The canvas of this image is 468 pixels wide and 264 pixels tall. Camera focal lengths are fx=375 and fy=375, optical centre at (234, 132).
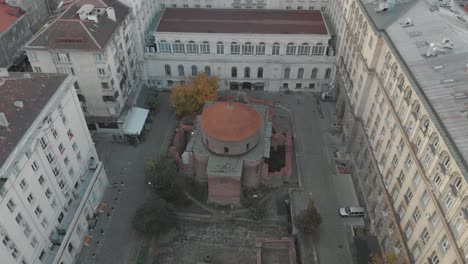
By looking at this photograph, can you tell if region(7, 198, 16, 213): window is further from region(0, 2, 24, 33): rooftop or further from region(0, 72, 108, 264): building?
region(0, 2, 24, 33): rooftop

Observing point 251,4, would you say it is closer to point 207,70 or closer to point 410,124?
point 207,70

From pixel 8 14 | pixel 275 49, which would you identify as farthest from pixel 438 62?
pixel 8 14

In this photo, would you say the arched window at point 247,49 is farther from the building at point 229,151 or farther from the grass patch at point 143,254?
the grass patch at point 143,254

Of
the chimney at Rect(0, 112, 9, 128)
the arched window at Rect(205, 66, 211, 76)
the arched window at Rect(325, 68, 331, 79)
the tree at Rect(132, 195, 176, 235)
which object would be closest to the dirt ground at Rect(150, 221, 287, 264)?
the tree at Rect(132, 195, 176, 235)

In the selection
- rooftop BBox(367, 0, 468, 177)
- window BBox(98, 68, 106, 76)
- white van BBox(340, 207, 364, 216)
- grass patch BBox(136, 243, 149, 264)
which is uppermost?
rooftop BBox(367, 0, 468, 177)

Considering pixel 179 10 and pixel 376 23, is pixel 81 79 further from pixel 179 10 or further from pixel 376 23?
pixel 376 23
